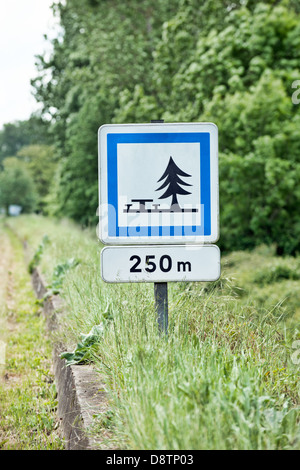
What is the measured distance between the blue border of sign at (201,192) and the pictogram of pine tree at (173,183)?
0.13 metres

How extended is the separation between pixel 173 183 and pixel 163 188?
0.24 feet

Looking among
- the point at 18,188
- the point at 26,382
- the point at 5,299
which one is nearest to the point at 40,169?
the point at 18,188

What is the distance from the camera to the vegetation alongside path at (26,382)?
394cm

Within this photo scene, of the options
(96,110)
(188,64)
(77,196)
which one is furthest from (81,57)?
(188,64)

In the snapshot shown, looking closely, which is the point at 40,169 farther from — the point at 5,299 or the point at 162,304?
the point at 162,304

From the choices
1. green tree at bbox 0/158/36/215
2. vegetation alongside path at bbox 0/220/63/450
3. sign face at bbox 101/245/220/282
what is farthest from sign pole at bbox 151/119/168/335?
green tree at bbox 0/158/36/215

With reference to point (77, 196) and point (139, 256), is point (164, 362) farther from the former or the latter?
point (77, 196)

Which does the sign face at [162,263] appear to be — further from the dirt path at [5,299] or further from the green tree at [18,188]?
the green tree at [18,188]

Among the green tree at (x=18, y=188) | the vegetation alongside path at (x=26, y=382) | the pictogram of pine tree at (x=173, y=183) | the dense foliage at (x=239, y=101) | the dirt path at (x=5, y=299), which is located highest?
the green tree at (x=18, y=188)

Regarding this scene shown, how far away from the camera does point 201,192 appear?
3.73 meters

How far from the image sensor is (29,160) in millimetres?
77062

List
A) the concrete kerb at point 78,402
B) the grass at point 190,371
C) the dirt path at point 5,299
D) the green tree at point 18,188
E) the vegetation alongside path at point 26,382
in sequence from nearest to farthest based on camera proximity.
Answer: the grass at point 190,371, the concrete kerb at point 78,402, the vegetation alongside path at point 26,382, the dirt path at point 5,299, the green tree at point 18,188

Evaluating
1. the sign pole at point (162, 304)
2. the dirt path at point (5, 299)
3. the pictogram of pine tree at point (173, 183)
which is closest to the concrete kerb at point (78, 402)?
the sign pole at point (162, 304)

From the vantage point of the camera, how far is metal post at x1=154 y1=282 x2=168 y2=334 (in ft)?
12.5
